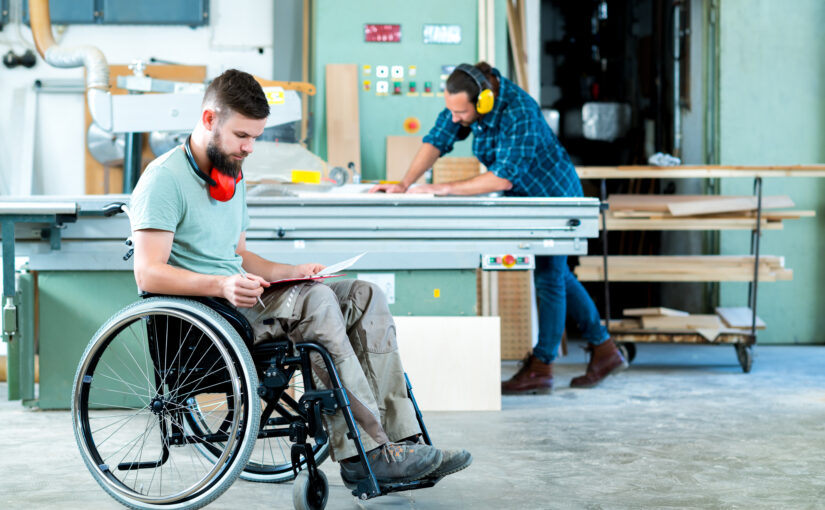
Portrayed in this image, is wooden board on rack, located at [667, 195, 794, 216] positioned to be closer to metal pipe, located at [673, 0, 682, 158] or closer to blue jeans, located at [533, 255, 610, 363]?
blue jeans, located at [533, 255, 610, 363]

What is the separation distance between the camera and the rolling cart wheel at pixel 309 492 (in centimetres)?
219

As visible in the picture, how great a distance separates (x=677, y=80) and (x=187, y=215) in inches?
201

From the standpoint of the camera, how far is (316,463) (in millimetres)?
2293

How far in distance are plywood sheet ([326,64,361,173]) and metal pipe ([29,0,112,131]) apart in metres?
1.41

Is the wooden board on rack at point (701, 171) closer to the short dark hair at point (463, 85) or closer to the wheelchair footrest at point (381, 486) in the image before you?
the short dark hair at point (463, 85)

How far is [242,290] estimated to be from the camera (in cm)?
206

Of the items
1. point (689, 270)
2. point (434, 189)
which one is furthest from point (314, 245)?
point (689, 270)

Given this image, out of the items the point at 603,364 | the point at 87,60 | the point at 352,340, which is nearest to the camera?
the point at 352,340

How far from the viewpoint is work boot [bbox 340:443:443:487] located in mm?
2145

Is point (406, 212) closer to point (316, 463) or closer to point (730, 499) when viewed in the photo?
point (316, 463)

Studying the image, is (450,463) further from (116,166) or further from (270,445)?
(116,166)

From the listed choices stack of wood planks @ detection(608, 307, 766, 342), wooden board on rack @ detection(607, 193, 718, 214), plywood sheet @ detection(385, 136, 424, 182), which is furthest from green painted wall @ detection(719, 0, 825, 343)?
plywood sheet @ detection(385, 136, 424, 182)

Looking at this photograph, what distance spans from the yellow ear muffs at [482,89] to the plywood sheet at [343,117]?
55.3 inches

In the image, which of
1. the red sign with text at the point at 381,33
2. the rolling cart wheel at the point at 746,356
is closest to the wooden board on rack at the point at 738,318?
the rolling cart wheel at the point at 746,356
